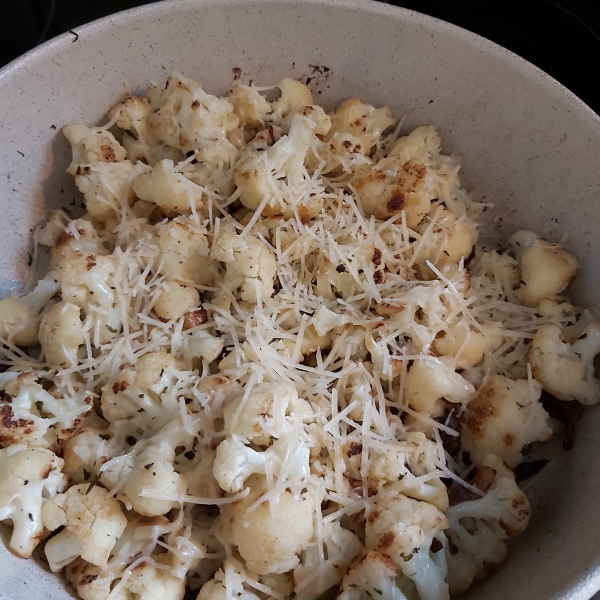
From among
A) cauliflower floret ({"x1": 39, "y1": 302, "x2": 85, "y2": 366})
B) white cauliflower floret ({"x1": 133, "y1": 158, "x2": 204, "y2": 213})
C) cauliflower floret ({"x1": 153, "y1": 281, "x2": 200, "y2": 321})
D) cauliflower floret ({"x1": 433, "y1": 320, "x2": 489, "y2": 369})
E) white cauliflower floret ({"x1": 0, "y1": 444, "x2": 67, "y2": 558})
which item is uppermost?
cauliflower floret ({"x1": 433, "y1": 320, "x2": 489, "y2": 369})

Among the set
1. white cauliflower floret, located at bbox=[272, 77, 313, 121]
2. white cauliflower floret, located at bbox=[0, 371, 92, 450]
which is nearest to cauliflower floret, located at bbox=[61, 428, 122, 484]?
white cauliflower floret, located at bbox=[0, 371, 92, 450]

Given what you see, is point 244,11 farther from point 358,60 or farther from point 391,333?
point 391,333

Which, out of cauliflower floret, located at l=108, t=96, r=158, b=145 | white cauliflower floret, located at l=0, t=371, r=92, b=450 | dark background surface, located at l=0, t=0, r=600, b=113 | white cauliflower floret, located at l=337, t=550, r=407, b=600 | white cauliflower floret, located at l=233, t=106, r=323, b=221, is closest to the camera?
white cauliflower floret, located at l=337, t=550, r=407, b=600

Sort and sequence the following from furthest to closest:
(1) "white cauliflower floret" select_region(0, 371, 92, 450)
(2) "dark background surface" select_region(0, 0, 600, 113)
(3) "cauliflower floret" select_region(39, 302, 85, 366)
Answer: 1. (2) "dark background surface" select_region(0, 0, 600, 113)
2. (3) "cauliflower floret" select_region(39, 302, 85, 366)
3. (1) "white cauliflower floret" select_region(0, 371, 92, 450)

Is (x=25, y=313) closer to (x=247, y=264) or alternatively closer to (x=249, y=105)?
(x=247, y=264)

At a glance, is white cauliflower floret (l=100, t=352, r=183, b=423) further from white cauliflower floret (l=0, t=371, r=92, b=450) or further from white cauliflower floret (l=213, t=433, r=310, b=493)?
white cauliflower floret (l=213, t=433, r=310, b=493)

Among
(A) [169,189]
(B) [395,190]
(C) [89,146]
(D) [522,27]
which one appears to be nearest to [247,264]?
(A) [169,189]

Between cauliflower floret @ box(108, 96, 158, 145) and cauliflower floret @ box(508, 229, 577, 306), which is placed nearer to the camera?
cauliflower floret @ box(508, 229, 577, 306)
